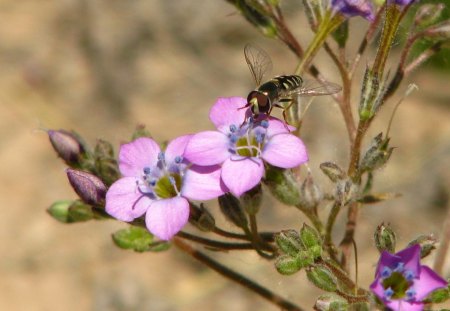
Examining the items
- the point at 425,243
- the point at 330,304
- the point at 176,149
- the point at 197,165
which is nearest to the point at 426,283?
the point at 425,243

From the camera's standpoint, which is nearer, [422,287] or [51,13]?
[422,287]

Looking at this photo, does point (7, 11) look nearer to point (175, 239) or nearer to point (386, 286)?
point (175, 239)

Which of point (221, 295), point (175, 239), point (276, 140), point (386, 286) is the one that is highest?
point (276, 140)

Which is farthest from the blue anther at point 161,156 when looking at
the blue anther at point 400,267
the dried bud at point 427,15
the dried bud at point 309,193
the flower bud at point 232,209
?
the dried bud at point 427,15

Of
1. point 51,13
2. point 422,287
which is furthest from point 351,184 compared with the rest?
point 51,13

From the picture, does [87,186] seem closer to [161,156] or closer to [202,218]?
[161,156]

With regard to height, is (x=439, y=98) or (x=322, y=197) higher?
(x=322, y=197)

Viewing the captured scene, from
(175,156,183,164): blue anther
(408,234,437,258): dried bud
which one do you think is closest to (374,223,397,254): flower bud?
(408,234,437,258): dried bud
